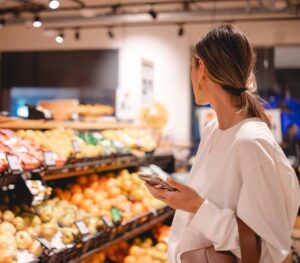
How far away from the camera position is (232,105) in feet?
5.54

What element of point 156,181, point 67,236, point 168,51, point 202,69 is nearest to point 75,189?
point 67,236

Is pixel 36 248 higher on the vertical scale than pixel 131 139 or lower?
lower

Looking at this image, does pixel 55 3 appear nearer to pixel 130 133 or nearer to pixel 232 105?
pixel 130 133

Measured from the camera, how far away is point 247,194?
1502 mm

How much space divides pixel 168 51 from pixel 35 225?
22.5ft

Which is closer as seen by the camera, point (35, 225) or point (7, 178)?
point (7, 178)

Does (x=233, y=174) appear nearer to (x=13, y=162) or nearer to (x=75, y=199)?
(x=13, y=162)

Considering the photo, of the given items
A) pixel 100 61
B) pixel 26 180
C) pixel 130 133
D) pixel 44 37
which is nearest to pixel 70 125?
pixel 130 133

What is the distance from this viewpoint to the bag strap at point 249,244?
4.94 ft

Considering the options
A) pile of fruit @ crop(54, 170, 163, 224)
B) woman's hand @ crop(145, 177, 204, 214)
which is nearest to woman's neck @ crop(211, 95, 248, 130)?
woman's hand @ crop(145, 177, 204, 214)

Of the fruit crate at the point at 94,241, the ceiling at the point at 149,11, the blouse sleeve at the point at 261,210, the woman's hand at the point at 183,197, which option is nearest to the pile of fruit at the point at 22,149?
the fruit crate at the point at 94,241

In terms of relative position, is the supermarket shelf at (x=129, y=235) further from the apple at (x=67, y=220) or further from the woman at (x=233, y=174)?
the woman at (x=233, y=174)

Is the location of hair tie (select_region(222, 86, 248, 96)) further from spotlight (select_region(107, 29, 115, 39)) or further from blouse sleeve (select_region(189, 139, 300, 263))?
spotlight (select_region(107, 29, 115, 39))

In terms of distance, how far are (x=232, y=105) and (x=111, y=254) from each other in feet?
→ 7.52
